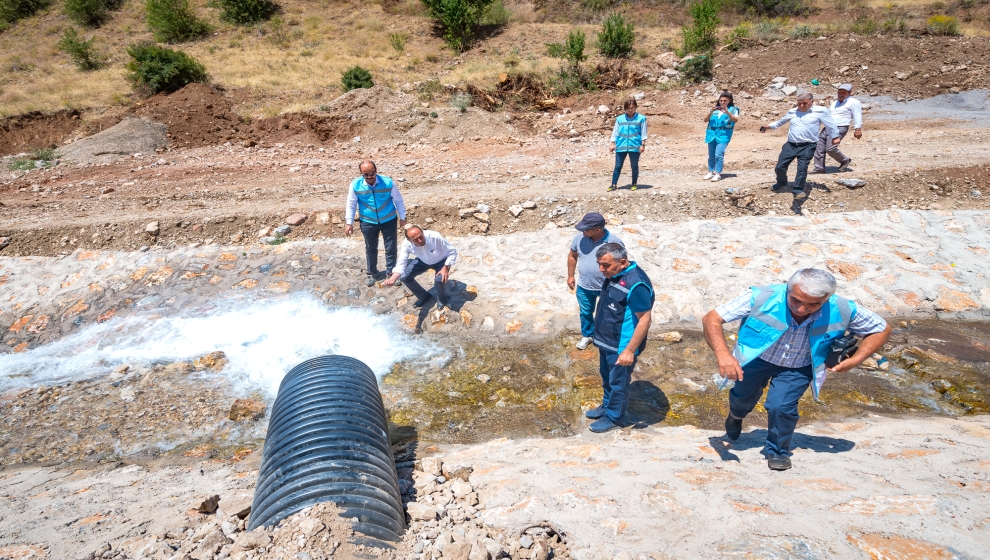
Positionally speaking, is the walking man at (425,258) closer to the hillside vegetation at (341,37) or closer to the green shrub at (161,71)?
the hillside vegetation at (341,37)

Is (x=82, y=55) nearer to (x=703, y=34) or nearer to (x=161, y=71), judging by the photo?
(x=161, y=71)

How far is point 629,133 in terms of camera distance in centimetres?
841

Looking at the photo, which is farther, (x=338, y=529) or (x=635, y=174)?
(x=635, y=174)

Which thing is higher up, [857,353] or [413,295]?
[857,353]

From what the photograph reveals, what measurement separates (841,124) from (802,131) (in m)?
2.31

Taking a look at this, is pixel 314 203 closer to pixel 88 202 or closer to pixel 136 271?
pixel 136 271

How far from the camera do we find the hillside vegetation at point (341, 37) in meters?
20.1

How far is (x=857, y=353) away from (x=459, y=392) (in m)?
3.68

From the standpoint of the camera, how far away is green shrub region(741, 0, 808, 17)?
27797 millimetres

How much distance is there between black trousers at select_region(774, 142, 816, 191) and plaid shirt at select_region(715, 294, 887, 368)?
17.9 ft

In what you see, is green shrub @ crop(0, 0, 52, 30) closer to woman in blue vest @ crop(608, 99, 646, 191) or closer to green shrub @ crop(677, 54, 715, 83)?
green shrub @ crop(677, 54, 715, 83)

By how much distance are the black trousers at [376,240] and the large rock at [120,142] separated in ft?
37.1

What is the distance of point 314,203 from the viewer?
9609mm

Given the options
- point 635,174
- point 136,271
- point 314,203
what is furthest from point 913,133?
point 136,271
